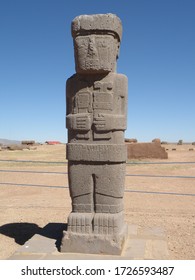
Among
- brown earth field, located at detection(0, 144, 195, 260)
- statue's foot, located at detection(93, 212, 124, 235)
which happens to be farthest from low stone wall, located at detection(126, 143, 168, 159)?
statue's foot, located at detection(93, 212, 124, 235)

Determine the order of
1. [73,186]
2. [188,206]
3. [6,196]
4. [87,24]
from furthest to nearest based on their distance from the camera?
[6,196], [188,206], [73,186], [87,24]

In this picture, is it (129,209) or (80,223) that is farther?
(129,209)

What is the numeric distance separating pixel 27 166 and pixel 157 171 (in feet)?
21.1

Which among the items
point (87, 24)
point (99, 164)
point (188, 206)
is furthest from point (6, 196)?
point (87, 24)

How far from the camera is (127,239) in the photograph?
5488 millimetres

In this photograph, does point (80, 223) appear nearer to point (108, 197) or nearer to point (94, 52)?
point (108, 197)

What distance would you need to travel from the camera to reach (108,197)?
499 centimetres

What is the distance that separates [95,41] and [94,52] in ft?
0.55

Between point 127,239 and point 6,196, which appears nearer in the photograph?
point 127,239

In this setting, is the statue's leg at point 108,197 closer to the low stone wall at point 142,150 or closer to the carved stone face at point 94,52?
the carved stone face at point 94,52

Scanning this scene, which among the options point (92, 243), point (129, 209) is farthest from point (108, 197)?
point (129, 209)

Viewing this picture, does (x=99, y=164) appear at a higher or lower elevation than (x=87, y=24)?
lower

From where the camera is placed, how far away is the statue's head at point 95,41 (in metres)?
4.78

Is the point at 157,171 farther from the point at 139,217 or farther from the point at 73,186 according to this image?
the point at 73,186
